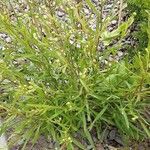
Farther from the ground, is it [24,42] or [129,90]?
[24,42]

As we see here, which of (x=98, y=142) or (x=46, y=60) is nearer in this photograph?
(x=46, y=60)

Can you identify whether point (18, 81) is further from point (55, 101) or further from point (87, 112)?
point (87, 112)

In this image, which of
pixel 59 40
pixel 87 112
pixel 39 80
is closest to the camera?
pixel 59 40

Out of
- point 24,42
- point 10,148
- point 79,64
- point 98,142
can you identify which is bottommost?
point 98,142

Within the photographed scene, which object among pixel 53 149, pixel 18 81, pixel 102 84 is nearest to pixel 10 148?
pixel 53 149

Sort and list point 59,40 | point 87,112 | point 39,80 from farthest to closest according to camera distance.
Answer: point 39,80, point 87,112, point 59,40

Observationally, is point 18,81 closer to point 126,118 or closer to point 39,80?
point 39,80

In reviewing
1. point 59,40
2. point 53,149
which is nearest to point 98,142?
point 53,149
